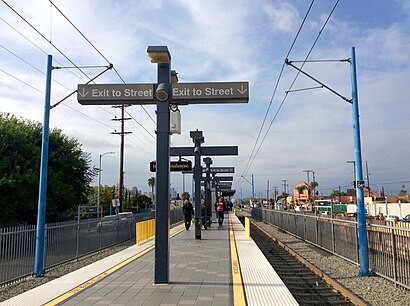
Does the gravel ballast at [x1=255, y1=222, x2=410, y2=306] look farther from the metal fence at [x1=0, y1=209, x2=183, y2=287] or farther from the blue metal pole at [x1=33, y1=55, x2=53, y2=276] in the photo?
the metal fence at [x1=0, y1=209, x2=183, y2=287]

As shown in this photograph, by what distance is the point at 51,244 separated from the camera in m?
12.1

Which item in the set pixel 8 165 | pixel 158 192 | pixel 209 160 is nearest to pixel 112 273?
pixel 158 192

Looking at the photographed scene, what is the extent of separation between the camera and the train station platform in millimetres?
6934

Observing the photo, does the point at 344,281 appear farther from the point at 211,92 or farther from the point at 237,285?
the point at 211,92

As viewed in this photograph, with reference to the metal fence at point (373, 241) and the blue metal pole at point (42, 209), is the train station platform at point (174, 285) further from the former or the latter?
the metal fence at point (373, 241)

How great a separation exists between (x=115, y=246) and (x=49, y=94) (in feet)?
30.7

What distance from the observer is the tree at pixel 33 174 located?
20.3 m

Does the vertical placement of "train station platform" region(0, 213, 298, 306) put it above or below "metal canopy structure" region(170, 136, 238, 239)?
below

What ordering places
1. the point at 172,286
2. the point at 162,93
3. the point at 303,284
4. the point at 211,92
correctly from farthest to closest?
the point at 303,284
the point at 211,92
the point at 162,93
the point at 172,286

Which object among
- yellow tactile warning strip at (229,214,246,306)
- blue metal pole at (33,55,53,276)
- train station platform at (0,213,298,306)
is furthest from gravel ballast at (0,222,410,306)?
yellow tactile warning strip at (229,214,246,306)

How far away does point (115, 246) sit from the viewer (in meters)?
18.5

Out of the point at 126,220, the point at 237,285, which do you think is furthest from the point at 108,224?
the point at 237,285

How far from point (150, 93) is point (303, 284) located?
20.8ft

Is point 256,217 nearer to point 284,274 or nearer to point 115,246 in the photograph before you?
point 115,246
